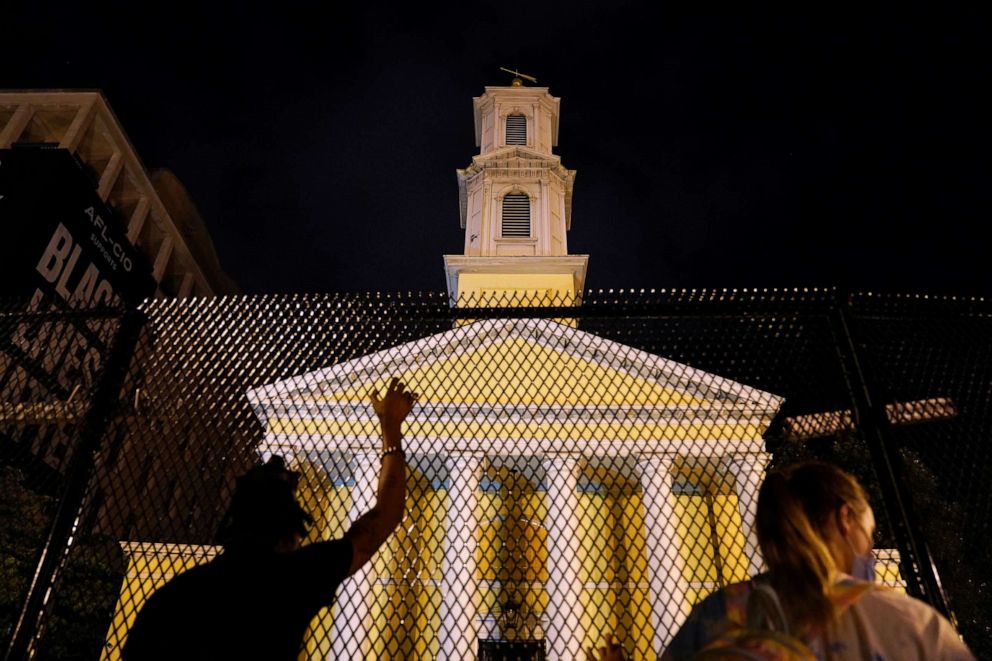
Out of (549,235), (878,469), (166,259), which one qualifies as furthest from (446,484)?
(166,259)

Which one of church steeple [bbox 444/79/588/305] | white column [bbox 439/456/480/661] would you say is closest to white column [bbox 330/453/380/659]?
white column [bbox 439/456/480/661]

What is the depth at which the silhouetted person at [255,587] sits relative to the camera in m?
1.55

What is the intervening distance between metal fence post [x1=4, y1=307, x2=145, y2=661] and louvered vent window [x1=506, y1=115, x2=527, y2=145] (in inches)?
840

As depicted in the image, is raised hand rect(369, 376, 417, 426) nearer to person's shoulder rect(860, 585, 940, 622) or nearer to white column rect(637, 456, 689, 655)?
person's shoulder rect(860, 585, 940, 622)

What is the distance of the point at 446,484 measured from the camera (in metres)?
15.0

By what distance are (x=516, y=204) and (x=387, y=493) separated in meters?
19.7

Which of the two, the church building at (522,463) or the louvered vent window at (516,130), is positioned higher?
the louvered vent window at (516,130)

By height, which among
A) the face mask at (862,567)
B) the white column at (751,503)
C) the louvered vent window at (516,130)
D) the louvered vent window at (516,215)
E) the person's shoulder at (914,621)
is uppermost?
the louvered vent window at (516,130)

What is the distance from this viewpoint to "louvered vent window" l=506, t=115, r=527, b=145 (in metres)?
22.8

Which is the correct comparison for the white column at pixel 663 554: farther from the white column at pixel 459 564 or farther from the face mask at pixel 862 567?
the face mask at pixel 862 567

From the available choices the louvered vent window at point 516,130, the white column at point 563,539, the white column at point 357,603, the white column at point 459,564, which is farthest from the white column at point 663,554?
the louvered vent window at point 516,130

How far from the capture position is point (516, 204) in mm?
20953

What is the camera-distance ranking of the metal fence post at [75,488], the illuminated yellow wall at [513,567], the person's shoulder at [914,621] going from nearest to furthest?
the person's shoulder at [914,621] → the metal fence post at [75,488] → the illuminated yellow wall at [513,567]

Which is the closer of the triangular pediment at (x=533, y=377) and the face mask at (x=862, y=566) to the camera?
the face mask at (x=862, y=566)
